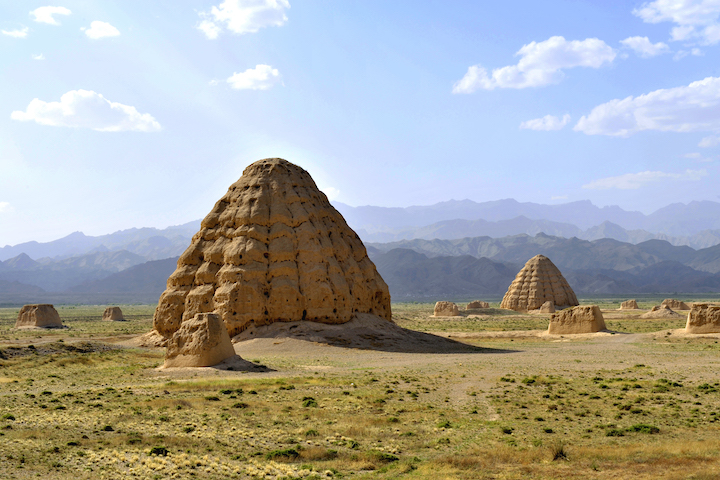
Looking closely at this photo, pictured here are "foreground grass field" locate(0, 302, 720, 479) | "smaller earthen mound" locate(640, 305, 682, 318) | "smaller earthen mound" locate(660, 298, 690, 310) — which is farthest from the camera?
"smaller earthen mound" locate(660, 298, 690, 310)

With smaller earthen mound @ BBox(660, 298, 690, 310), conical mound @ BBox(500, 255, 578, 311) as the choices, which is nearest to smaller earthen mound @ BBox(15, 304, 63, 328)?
conical mound @ BBox(500, 255, 578, 311)

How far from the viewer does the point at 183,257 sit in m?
35.6

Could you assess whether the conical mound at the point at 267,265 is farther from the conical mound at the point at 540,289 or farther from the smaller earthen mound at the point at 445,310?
the conical mound at the point at 540,289

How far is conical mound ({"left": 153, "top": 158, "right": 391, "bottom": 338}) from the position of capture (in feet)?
108

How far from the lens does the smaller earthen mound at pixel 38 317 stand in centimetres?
5333

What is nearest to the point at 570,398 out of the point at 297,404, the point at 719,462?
the point at 719,462

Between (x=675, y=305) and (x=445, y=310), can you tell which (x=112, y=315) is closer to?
(x=445, y=310)

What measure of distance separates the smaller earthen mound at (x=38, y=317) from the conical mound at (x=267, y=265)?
81.0 feet

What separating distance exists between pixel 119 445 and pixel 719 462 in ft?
38.7

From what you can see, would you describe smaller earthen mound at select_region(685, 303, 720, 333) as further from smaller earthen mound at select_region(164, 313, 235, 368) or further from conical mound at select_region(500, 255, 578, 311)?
conical mound at select_region(500, 255, 578, 311)

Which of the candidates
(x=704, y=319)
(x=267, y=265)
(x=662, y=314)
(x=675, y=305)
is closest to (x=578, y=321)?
(x=704, y=319)

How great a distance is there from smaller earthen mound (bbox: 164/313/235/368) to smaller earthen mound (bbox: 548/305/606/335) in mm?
25883

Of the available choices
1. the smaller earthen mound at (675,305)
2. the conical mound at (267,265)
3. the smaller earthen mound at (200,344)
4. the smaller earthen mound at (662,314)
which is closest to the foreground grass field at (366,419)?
the smaller earthen mound at (200,344)

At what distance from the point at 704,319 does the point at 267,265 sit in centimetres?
2601
